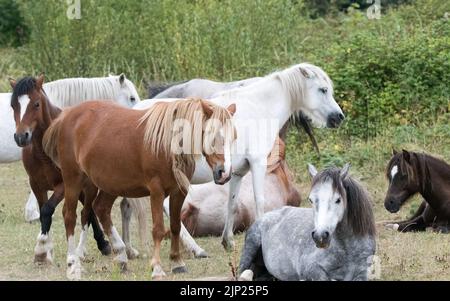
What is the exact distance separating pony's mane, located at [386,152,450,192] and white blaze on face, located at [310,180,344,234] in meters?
3.16

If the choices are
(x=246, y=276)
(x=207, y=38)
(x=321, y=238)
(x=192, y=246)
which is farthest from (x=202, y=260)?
(x=207, y=38)

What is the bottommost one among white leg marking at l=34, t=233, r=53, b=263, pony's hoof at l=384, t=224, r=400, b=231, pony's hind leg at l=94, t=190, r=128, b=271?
pony's hoof at l=384, t=224, r=400, b=231

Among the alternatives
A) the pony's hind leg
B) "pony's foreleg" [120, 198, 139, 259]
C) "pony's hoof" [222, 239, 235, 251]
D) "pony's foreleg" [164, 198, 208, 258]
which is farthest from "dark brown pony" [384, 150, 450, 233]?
the pony's hind leg

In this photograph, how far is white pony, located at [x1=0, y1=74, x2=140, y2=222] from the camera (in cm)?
1166

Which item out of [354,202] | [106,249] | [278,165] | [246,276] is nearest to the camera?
[354,202]

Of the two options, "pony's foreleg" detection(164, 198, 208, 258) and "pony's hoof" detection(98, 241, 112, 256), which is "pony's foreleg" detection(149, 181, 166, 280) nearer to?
"pony's foreleg" detection(164, 198, 208, 258)

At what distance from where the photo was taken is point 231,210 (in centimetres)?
1038

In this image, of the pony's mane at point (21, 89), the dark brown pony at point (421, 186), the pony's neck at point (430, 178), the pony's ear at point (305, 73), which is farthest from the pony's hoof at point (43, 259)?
the pony's neck at point (430, 178)

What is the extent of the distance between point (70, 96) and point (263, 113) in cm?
226

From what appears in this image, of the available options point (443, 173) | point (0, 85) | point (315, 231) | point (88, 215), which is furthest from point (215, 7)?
point (315, 231)

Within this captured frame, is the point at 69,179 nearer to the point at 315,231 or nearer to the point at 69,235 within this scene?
the point at 69,235

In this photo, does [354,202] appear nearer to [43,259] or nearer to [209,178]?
[209,178]

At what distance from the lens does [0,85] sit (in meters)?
18.7
